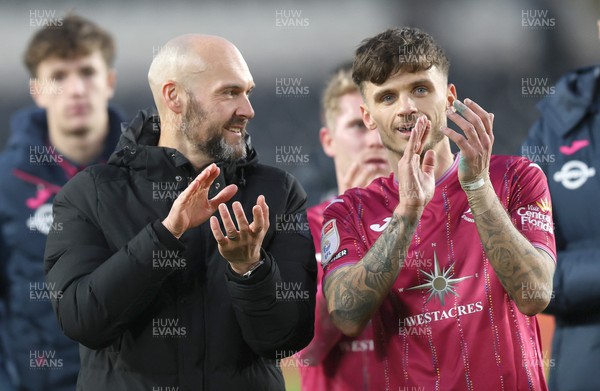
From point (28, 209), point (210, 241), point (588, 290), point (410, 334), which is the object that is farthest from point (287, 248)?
point (28, 209)

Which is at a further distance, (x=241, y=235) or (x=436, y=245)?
(x=436, y=245)

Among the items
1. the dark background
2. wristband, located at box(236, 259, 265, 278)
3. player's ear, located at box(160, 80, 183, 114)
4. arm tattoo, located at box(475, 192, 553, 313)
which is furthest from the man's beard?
the dark background

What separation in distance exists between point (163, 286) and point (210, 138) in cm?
49

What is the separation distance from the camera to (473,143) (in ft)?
7.72

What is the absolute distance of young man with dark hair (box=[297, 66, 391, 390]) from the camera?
3.10 meters

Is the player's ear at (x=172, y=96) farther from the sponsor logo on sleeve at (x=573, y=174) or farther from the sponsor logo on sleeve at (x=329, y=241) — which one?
the sponsor logo on sleeve at (x=573, y=174)

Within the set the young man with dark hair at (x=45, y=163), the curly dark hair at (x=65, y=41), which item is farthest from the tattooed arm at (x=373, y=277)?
the curly dark hair at (x=65, y=41)

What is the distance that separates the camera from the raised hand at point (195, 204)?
240 centimetres

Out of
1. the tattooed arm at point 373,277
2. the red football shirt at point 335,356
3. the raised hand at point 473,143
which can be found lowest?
the red football shirt at point 335,356

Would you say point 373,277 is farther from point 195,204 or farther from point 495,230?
point 195,204

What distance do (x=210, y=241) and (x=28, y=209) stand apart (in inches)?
77.5

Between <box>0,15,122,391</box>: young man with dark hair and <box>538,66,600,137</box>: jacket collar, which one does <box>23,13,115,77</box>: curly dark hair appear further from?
<box>538,66,600,137</box>: jacket collar

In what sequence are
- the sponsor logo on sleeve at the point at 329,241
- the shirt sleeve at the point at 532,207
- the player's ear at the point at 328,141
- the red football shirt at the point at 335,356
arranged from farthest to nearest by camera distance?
the player's ear at the point at 328,141
the red football shirt at the point at 335,356
the sponsor logo on sleeve at the point at 329,241
the shirt sleeve at the point at 532,207

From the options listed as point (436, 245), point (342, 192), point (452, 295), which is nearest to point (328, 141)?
point (342, 192)
